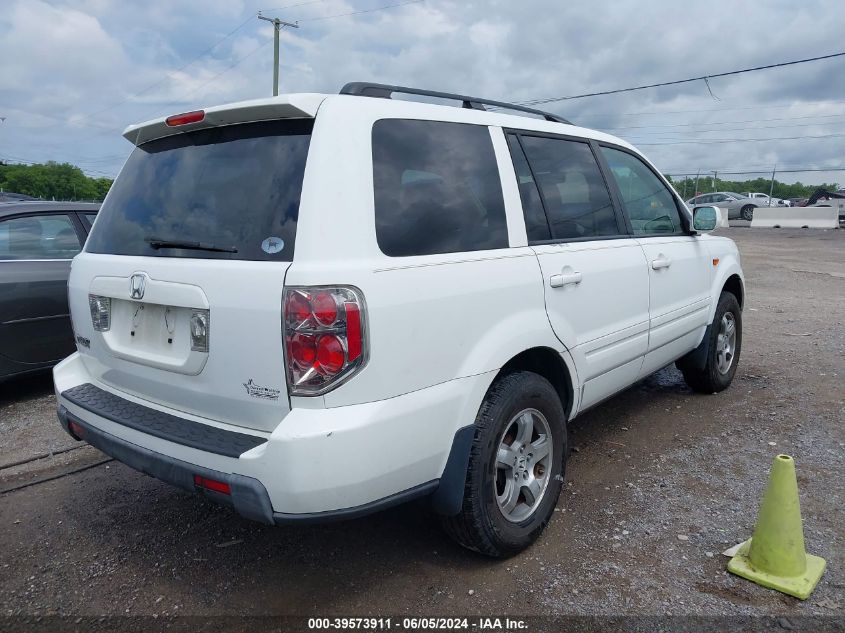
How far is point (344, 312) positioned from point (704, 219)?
3244 millimetres

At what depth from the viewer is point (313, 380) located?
209cm

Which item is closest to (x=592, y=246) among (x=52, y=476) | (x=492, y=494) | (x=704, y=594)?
(x=492, y=494)

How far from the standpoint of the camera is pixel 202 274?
2283 mm

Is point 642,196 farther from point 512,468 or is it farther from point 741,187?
point 741,187

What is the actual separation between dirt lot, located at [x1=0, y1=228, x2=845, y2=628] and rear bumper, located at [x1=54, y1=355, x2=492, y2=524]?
1.92 ft

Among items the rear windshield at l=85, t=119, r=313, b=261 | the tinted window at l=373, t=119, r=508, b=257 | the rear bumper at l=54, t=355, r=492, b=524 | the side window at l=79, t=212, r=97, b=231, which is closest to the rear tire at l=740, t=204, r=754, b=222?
the side window at l=79, t=212, r=97, b=231

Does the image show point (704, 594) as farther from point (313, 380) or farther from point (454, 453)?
point (313, 380)

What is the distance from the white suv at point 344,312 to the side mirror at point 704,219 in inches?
60.1

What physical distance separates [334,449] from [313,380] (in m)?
0.23

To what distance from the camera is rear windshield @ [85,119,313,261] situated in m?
2.24

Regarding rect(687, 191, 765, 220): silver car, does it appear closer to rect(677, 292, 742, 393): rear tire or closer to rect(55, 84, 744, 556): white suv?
rect(677, 292, 742, 393): rear tire

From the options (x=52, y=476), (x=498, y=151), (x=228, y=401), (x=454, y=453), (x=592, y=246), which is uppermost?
(x=498, y=151)

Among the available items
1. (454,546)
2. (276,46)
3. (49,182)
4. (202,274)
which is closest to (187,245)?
(202,274)

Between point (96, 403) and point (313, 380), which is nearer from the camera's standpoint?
point (313, 380)
